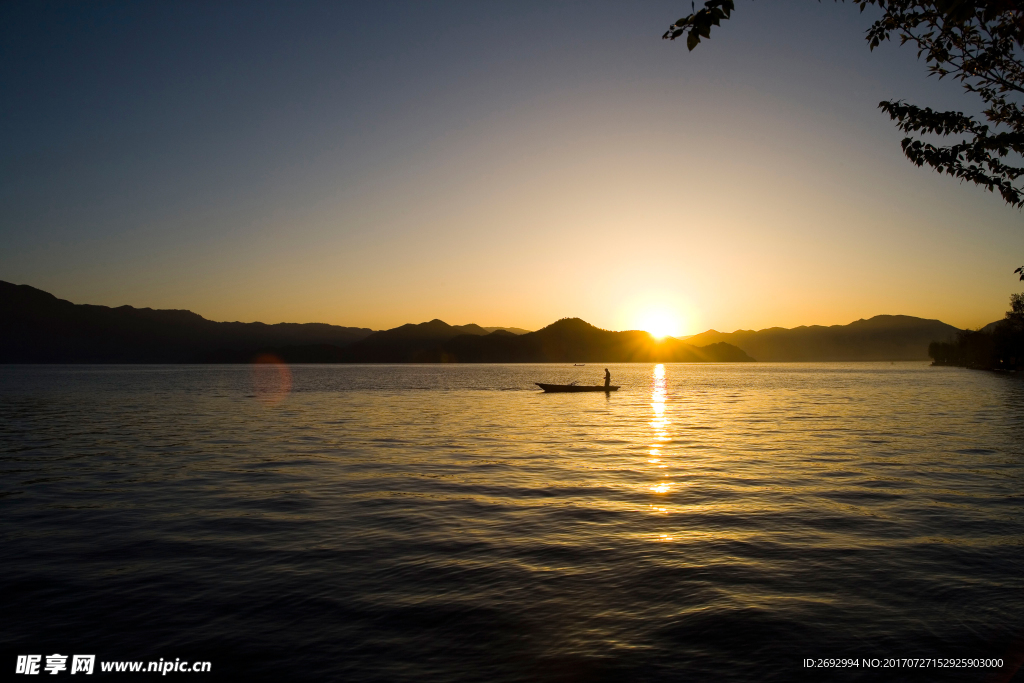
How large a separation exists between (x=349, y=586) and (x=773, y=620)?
24.5 feet

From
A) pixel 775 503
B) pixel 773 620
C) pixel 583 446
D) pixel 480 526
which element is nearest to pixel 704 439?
pixel 583 446

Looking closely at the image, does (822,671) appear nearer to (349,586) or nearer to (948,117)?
(349,586)

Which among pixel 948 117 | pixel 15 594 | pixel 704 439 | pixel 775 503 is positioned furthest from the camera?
pixel 704 439

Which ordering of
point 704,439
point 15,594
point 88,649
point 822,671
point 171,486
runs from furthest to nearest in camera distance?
point 704,439 → point 171,486 → point 15,594 → point 88,649 → point 822,671

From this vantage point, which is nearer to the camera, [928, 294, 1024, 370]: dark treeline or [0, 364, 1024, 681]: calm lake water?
[0, 364, 1024, 681]: calm lake water

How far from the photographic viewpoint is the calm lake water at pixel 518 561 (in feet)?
29.6

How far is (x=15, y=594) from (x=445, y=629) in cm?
822

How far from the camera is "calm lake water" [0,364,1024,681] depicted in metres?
9.01

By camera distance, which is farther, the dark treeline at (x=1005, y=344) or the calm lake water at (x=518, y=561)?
the dark treeline at (x=1005, y=344)

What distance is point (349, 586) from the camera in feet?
38.3

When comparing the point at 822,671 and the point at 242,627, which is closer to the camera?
the point at 822,671

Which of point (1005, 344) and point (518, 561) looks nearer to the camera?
point (518, 561)

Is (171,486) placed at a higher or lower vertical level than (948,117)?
lower

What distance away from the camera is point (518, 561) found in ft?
43.2
